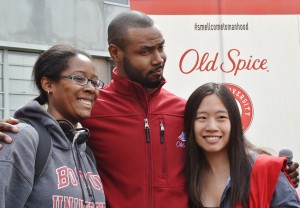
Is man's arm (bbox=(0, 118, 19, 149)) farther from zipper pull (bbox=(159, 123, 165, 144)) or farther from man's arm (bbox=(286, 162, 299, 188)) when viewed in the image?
man's arm (bbox=(286, 162, 299, 188))

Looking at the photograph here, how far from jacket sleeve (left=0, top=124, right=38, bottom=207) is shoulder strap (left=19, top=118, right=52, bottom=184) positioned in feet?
0.17

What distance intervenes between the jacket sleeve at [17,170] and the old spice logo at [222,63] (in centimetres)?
177

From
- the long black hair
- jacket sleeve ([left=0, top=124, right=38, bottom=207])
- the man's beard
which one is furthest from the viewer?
the man's beard

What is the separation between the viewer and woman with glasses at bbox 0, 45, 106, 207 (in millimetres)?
1898

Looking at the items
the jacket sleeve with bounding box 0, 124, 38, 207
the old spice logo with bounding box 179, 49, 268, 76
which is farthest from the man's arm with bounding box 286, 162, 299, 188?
the jacket sleeve with bounding box 0, 124, 38, 207

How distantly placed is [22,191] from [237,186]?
40.5 inches

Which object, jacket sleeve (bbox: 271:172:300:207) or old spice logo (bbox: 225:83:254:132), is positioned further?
old spice logo (bbox: 225:83:254:132)

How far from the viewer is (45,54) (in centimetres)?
235

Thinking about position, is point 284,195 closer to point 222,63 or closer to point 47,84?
point 47,84

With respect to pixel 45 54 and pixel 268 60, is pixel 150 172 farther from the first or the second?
pixel 268 60

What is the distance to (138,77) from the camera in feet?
8.74

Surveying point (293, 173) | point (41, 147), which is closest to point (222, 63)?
point (293, 173)

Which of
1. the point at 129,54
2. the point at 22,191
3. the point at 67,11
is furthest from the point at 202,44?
the point at 67,11

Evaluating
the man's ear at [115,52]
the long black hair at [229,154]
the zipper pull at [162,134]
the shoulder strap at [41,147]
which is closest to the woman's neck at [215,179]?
the long black hair at [229,154]
